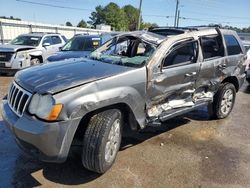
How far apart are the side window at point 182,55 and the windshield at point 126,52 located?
34cm

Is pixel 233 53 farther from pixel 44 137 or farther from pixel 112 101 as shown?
pixel 44 137

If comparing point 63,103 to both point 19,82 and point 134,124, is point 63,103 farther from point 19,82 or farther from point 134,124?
point 134,124

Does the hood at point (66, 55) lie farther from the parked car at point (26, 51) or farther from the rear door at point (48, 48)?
the rear door at point (48, 48)

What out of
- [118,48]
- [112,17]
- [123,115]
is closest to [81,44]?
[118,48]

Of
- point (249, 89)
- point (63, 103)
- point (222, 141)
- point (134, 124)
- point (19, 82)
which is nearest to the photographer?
point (63, 103)

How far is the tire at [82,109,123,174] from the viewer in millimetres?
3363

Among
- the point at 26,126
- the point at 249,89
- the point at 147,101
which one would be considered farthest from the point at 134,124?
the point at 249,89

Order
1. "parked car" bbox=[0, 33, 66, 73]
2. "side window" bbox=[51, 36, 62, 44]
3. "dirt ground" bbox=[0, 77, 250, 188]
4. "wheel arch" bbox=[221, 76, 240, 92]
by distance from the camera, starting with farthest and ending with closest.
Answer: "side window" bbox=[51, 36, 62, 44]
"parked car" bbox=[0, 33, 66, 73]
"wheel arch" bbox=[221, 76, 240, 92]
"dirt ground" bbox=[0, 77, 250, 188]

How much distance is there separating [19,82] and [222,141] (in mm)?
3473

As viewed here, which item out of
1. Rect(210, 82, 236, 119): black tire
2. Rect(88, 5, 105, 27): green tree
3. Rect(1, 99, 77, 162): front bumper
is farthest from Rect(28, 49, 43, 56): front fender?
Rect(88, 5, 105, 27): green tree

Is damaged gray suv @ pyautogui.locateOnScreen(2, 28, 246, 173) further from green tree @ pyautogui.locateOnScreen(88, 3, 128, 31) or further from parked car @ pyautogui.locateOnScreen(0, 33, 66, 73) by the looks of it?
green tree @ pyautogui.locateOnScreen(88, 3, 128, 31)

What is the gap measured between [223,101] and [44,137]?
4171mm

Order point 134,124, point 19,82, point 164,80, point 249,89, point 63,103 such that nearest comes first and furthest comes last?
point 63,103 < point 19,82 < point 134,124 < point 164,80 < point 249,89

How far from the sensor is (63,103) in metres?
3.09
